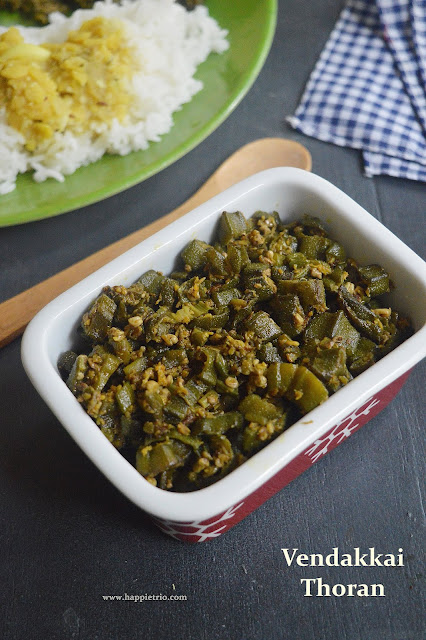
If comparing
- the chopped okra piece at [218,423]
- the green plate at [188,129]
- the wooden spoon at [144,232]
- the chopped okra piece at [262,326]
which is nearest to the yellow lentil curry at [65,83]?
the green plate at [188,129]

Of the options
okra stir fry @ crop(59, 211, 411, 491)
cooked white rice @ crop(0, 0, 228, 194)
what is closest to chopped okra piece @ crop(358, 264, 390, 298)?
okra stir fry @ crop(59, 211, 411, 491)

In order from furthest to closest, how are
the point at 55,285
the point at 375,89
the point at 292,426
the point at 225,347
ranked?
the point at 375,89 → the point at 55,285 → the point at 225,347 → the point at 292,426

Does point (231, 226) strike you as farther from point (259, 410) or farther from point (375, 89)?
point (375, 89)

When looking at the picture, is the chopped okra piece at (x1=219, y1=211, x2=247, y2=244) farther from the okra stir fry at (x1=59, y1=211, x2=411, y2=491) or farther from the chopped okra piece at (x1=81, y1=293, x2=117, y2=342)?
the chopped okra piece at (x1=81, y1=293, x2=117, y2=342)

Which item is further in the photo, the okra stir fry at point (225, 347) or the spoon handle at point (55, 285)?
the spoon handle at point (55, 285)

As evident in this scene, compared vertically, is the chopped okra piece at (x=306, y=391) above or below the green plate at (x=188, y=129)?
below

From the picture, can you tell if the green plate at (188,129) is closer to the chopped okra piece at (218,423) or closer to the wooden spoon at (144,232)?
the wooden spoon at (144,232)

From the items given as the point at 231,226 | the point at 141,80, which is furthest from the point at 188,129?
the point at 231,226

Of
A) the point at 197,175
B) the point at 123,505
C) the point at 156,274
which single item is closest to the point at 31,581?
the point at 123,505
